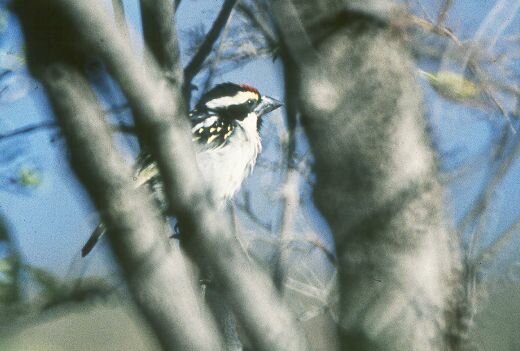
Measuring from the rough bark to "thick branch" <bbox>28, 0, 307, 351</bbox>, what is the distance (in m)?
0.37

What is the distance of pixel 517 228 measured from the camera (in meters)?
1.21

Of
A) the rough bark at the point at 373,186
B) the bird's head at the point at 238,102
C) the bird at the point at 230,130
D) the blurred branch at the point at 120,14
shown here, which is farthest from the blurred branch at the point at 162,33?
the bird's head at the point at 238,102

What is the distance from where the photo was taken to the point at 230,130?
5.64 ft

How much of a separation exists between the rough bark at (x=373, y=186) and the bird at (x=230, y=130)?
301 millimetres

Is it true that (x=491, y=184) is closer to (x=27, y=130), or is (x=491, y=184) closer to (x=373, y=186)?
(x=373, y=186)

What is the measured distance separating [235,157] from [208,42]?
0.44 meters

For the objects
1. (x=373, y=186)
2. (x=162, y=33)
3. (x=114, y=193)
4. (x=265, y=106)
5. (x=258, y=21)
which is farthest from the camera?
(x=265, y=106)

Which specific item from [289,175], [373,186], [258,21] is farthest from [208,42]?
[373,186]

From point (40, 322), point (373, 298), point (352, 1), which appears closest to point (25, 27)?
point (40, 322)

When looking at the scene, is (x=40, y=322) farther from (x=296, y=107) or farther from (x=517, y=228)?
(x=517, y=228)

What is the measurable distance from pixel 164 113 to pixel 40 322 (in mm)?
439

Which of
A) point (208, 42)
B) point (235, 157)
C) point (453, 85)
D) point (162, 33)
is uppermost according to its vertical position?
point (162, 33)

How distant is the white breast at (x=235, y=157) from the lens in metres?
1.48

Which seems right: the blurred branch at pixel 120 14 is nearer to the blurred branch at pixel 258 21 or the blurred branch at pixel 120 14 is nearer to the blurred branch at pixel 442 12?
the blurred branch at pixel 258 21
